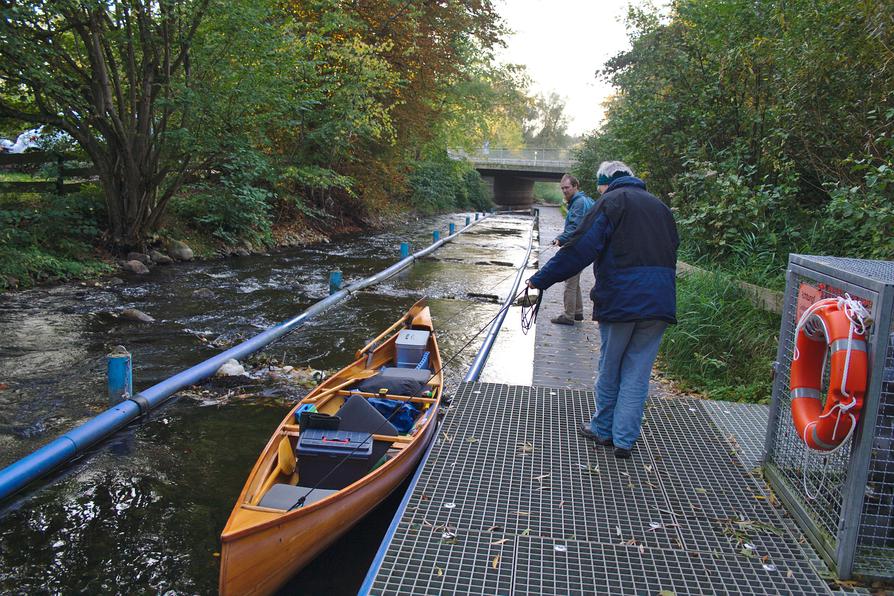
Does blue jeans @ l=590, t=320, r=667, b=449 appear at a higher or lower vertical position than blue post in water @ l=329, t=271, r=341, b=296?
higher

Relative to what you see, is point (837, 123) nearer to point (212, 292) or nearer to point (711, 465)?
point (711, 465)

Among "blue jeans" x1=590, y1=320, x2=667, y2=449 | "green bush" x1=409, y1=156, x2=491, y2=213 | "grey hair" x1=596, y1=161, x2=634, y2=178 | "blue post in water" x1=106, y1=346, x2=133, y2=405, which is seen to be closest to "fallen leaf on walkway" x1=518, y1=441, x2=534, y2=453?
"blue jeans" x1=590, y1=320, x2=667, y2=449

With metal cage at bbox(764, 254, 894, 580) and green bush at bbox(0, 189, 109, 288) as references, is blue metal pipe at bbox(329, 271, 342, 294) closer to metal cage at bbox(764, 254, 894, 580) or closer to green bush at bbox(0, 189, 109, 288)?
green bush at bbox(0, 189, 109, 288)

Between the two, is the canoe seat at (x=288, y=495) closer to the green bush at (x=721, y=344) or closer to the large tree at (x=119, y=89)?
the green bush at (x=721, y=344)

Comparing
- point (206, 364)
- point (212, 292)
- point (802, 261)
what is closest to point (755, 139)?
point (802, 261)

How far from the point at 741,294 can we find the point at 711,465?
3.93 metres

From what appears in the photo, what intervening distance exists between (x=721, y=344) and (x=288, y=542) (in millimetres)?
5222

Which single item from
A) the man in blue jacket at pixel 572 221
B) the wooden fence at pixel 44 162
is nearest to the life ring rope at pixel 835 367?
the man in blue jacket at pixel 572 221

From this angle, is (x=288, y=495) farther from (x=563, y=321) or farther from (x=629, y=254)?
(x=563, y=321)

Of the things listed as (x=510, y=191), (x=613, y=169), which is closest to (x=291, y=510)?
(x=613, y=169)

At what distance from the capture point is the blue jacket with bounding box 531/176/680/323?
4.24 meters

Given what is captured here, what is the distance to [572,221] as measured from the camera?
8.74 m

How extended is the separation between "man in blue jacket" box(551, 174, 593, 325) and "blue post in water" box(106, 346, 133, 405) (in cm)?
473

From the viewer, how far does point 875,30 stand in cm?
684
